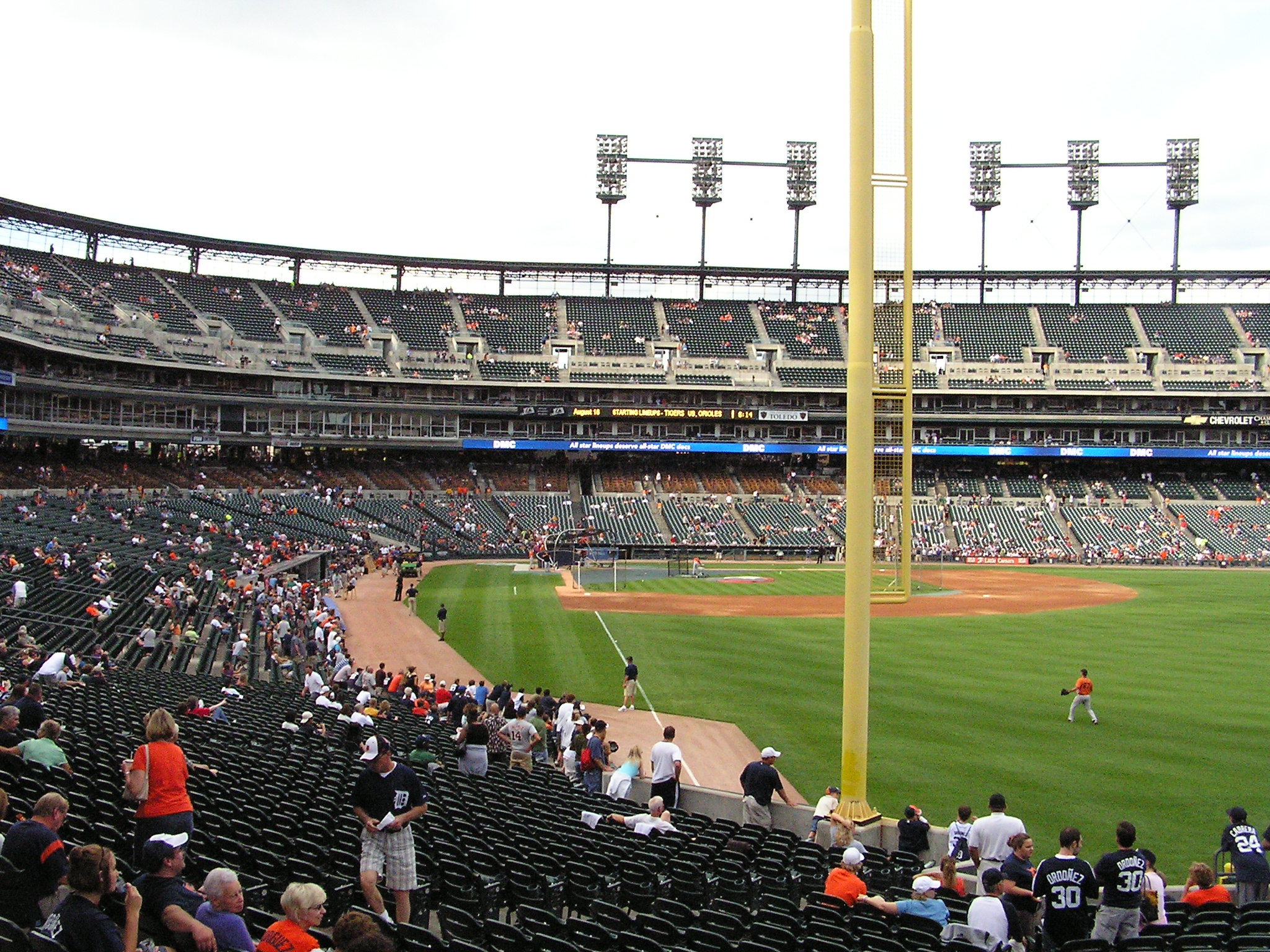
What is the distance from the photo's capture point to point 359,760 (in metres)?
12.8

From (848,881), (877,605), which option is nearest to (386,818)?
(848,881)

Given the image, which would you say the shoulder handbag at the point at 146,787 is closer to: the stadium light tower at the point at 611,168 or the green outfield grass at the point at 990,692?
Answer: the green outfield grass at the point at 990,692

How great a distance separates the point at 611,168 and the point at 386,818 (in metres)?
78.1

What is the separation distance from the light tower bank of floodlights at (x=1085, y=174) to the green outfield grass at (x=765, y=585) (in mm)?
42209

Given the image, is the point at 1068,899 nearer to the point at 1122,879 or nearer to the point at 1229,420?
the point at 1122,879

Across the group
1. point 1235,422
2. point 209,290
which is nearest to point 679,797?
point 209,290

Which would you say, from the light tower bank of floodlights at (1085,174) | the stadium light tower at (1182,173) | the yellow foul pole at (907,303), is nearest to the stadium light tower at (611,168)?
the light tower bank of floodlights at (1085,174)

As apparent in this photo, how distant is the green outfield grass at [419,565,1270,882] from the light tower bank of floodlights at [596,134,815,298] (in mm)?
47393

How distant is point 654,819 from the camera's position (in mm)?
11164

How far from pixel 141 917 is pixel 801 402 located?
246 ft

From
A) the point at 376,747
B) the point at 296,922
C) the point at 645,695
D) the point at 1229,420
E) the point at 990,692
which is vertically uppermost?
the point at 1229,420

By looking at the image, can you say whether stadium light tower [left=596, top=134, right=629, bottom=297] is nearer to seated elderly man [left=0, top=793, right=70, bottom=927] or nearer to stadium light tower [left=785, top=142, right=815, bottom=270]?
stadium light tower [left=785, top=142, right=815, bottom=270]

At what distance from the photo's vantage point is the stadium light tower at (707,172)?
80688mm

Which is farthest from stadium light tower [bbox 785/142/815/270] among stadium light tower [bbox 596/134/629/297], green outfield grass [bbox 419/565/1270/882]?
green outfield grass [bbox 419/565/1270/882]
